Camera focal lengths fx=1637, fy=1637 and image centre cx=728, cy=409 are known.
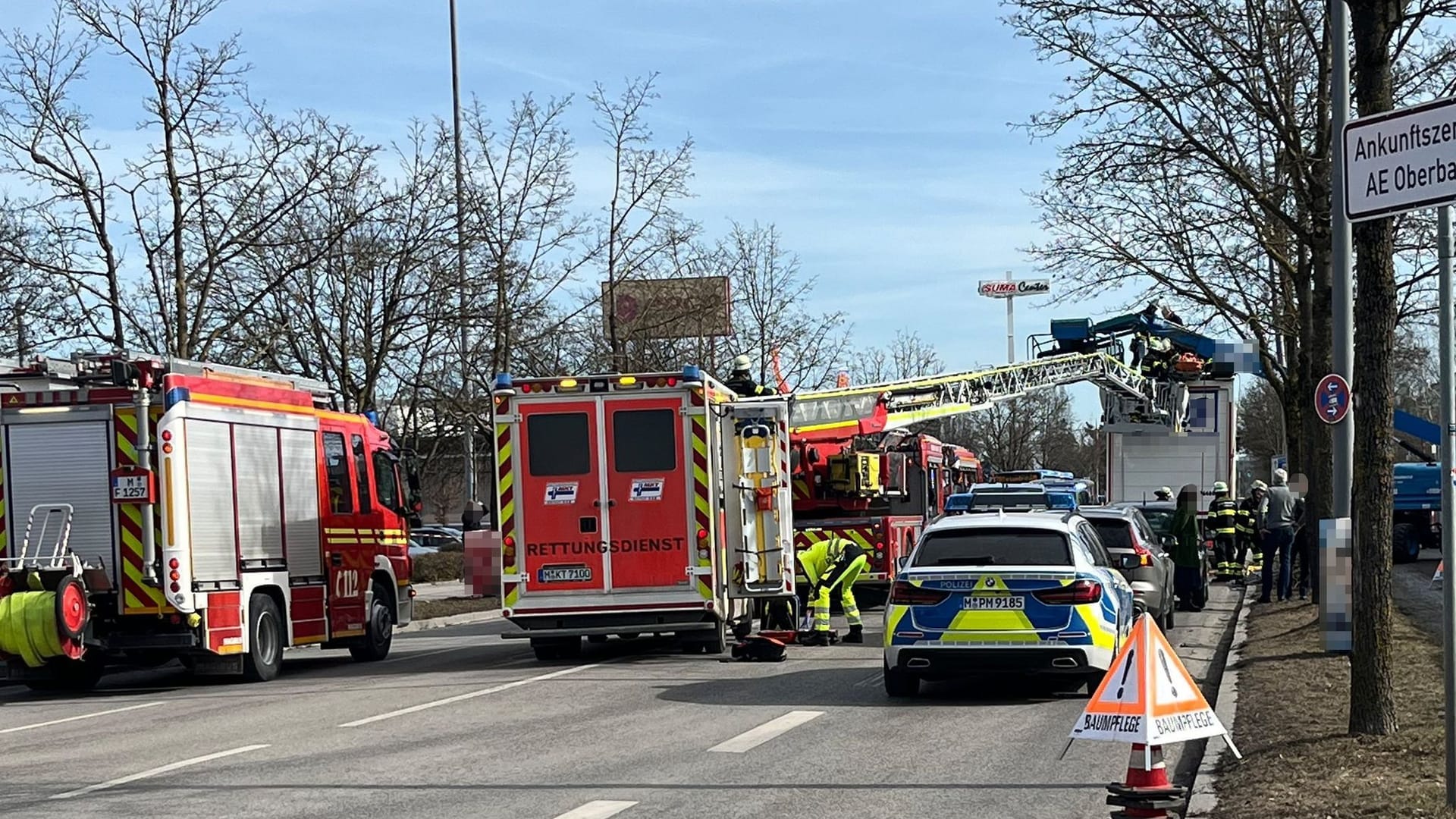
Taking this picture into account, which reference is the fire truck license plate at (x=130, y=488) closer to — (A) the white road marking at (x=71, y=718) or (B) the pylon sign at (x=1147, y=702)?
(A) the white road marking at (x=71, y=718)

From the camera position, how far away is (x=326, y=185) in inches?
892

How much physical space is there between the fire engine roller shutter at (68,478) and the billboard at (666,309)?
1299 centimetres

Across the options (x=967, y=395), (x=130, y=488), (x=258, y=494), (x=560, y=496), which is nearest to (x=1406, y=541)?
(x=967, y=395)

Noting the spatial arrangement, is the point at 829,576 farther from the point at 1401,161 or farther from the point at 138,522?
the point at 1401,161

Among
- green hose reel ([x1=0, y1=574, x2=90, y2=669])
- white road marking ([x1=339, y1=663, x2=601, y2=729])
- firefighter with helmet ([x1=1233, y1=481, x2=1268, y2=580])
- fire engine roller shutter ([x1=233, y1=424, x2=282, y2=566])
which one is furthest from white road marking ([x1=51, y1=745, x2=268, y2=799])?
firefighter with helmet ([x1=1233, y1=481, x2=1268, y2=580])

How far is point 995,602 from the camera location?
12867 mm

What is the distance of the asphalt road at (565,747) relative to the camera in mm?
8992

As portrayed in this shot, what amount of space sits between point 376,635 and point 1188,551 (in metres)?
11.3

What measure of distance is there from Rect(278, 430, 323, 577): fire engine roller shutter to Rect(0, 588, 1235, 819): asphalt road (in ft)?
4.48

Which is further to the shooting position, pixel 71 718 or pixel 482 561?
pixel 482 561

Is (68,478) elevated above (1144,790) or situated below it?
above

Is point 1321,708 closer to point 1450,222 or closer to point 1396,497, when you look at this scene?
point 1450,222

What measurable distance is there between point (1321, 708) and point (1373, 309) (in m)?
3.36

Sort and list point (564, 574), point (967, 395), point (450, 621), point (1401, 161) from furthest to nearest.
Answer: point (967, 395), point (450, 621), point (564, 574), point (1401, 161)
